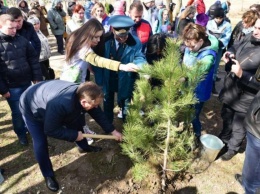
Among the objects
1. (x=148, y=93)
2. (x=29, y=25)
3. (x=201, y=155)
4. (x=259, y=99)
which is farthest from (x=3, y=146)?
(x=259, y=99)

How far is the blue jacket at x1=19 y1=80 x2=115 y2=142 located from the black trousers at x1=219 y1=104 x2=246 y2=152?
5.22 ft

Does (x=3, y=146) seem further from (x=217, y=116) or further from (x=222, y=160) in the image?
(x=217, y=116)

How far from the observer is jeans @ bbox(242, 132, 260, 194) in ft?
6.52

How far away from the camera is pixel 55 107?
6.30ft

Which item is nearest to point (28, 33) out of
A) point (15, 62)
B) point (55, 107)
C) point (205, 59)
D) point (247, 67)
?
point (15, 62)

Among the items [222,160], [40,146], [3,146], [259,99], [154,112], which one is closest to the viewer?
[259,99]

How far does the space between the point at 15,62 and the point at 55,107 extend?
1188mm

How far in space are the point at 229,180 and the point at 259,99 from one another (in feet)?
4.62

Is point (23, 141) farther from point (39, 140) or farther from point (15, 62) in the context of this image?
point (15, 62)

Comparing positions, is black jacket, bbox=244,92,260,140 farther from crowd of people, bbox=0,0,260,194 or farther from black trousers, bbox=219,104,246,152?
A: black trousers, bbox=219,104,246,152

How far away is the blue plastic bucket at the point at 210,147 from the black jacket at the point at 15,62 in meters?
2.36

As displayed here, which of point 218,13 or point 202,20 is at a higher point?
point 218,13

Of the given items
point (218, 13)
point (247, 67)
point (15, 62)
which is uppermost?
point (218, 13)

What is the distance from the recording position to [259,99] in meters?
1.83
